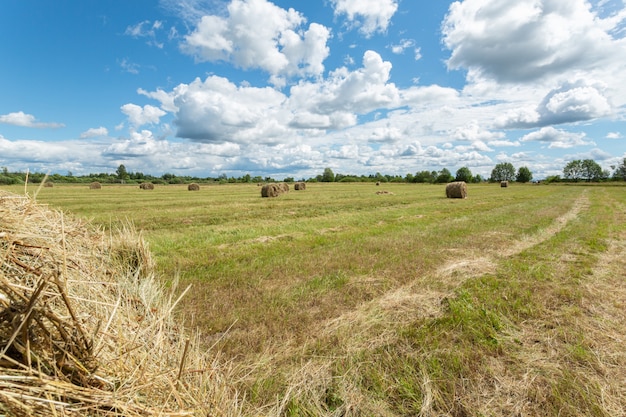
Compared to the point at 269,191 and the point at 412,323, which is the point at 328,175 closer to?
the point at 269,191

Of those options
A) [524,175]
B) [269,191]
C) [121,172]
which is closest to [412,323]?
[269,191]

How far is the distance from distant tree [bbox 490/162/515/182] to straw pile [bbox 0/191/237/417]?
17982 centimetres

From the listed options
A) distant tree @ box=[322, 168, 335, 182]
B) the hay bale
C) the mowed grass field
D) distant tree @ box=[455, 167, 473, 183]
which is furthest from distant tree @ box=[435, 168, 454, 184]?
the mowed grass field

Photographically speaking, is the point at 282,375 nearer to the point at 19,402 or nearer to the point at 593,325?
the point at 19,402

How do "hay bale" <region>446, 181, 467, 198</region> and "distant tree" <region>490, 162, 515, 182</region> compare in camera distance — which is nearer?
"hay bale" <region>446, 181, 467, 198</region>

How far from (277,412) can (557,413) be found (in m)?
2.72

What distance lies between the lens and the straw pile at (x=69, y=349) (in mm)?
1593

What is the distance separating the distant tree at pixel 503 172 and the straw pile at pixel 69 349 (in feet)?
590

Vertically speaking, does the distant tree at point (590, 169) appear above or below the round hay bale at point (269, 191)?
above

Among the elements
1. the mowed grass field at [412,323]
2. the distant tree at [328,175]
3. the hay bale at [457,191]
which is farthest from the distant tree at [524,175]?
the mowed grass field at [412,323]

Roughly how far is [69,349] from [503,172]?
7467 inches

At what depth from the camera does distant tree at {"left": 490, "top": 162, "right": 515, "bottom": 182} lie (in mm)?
154462

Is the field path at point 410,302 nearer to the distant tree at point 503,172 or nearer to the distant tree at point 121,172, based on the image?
the distant tree at point 121,172

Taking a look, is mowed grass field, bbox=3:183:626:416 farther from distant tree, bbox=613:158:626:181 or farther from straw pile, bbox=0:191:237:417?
distant tree, bbox=613:158:626:181
